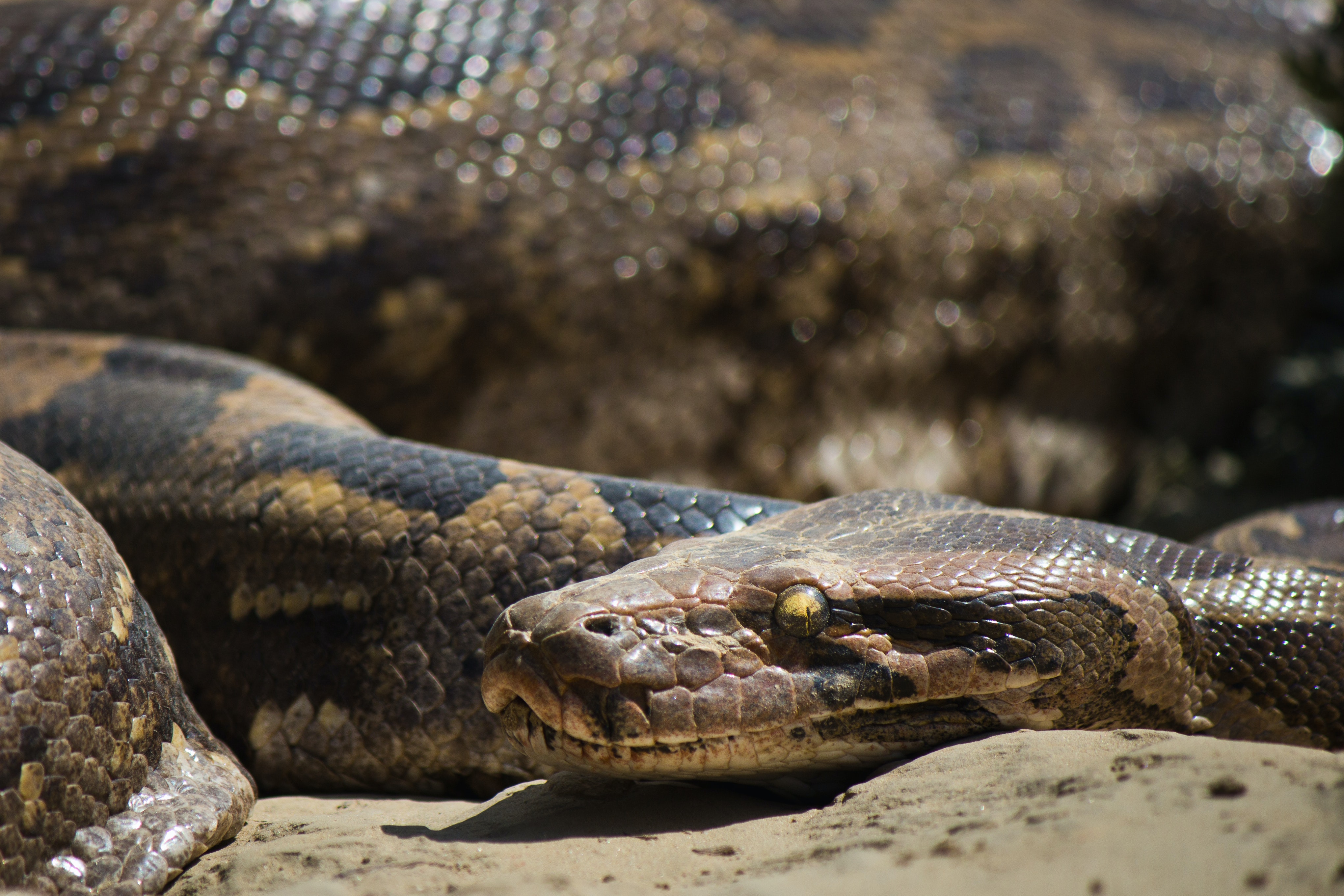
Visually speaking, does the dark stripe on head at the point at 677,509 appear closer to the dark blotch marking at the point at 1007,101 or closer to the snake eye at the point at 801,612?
the snake eye at the point at 801,612

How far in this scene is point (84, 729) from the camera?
217cm

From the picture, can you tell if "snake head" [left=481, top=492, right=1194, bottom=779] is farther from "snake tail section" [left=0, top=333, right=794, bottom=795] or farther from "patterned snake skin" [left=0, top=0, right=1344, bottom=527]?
"patterned snake skin" [left=0, top=0, right=1344, bottom=527]

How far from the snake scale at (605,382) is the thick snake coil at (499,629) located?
0.03 feet

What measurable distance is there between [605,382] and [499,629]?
2.74 meters

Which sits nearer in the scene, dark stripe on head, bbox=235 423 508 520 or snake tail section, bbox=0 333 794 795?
snake tail section, bbox=0 333 794 795

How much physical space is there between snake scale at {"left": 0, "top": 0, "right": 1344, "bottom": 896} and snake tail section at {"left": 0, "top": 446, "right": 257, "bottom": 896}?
0.4 inches

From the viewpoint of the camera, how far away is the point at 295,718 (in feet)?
9.41

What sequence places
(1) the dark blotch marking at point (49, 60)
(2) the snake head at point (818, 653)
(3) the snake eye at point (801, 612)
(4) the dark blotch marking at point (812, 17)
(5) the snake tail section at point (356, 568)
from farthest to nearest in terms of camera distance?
(4) the dark blotch marking at point (812, 17), (1) the dark blotch marking at point (49, 60), (5) the snake tail section at point (356, 568), (3) the snake eye at point (801, 612), (2) the snake head at point (818, 653)

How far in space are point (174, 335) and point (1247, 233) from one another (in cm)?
565

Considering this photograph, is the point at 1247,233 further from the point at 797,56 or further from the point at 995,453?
the point at 797,56

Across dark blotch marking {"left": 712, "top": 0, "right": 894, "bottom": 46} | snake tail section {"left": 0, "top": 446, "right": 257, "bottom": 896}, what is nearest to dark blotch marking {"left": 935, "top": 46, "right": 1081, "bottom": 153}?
dark blotch marking {"left": 712, "top": 0, "right": 894, "bottom": 46}

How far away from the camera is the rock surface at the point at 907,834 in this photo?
162 centimetres

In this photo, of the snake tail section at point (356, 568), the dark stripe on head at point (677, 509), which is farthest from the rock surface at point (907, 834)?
the dark stripe on head at point (677, 509)

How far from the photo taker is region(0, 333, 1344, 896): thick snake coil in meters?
2.17
